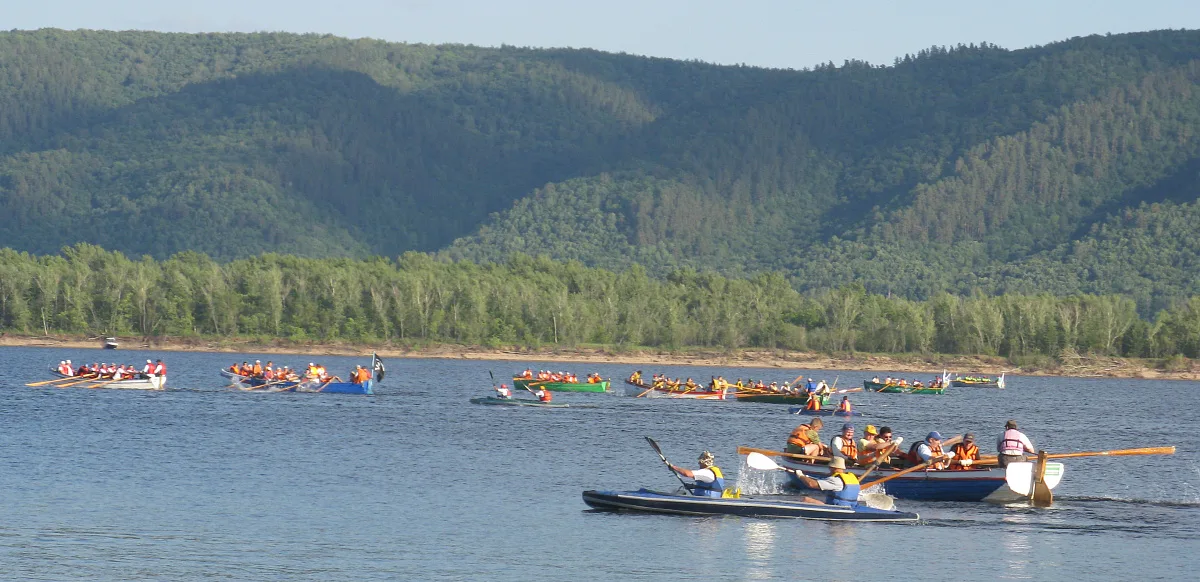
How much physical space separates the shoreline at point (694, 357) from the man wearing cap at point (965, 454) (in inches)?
4121

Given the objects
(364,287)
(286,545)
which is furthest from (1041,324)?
(286,545)

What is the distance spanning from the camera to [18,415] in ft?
226

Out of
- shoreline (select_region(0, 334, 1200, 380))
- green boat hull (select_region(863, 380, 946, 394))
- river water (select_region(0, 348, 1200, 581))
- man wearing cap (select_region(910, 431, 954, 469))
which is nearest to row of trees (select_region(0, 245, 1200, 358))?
shoreline (select_region(0, 334, 1200, 380))

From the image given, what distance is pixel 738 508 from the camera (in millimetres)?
42250

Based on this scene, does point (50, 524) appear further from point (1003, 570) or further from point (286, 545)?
point (1003, 570)

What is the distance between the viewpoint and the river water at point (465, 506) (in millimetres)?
35656

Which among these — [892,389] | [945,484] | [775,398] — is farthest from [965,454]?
[892,389]

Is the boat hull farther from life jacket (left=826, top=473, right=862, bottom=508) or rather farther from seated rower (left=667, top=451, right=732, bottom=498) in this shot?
seated rower (left=667, top=451, right=732, bottom=498)

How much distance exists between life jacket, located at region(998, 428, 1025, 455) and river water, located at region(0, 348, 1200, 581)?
1901 mm

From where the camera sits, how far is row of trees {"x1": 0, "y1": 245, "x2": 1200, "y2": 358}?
155 metres

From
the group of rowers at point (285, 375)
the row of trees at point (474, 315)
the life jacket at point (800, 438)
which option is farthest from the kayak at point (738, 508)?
the row of trees at point (474, 315)

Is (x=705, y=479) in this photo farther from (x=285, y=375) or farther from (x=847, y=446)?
(x=285, y=375)

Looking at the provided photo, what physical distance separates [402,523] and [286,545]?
4.34 metres

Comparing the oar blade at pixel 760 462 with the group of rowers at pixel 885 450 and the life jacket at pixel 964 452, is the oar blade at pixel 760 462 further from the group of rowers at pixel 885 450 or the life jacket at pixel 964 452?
the life jacket at pixel 964 452
